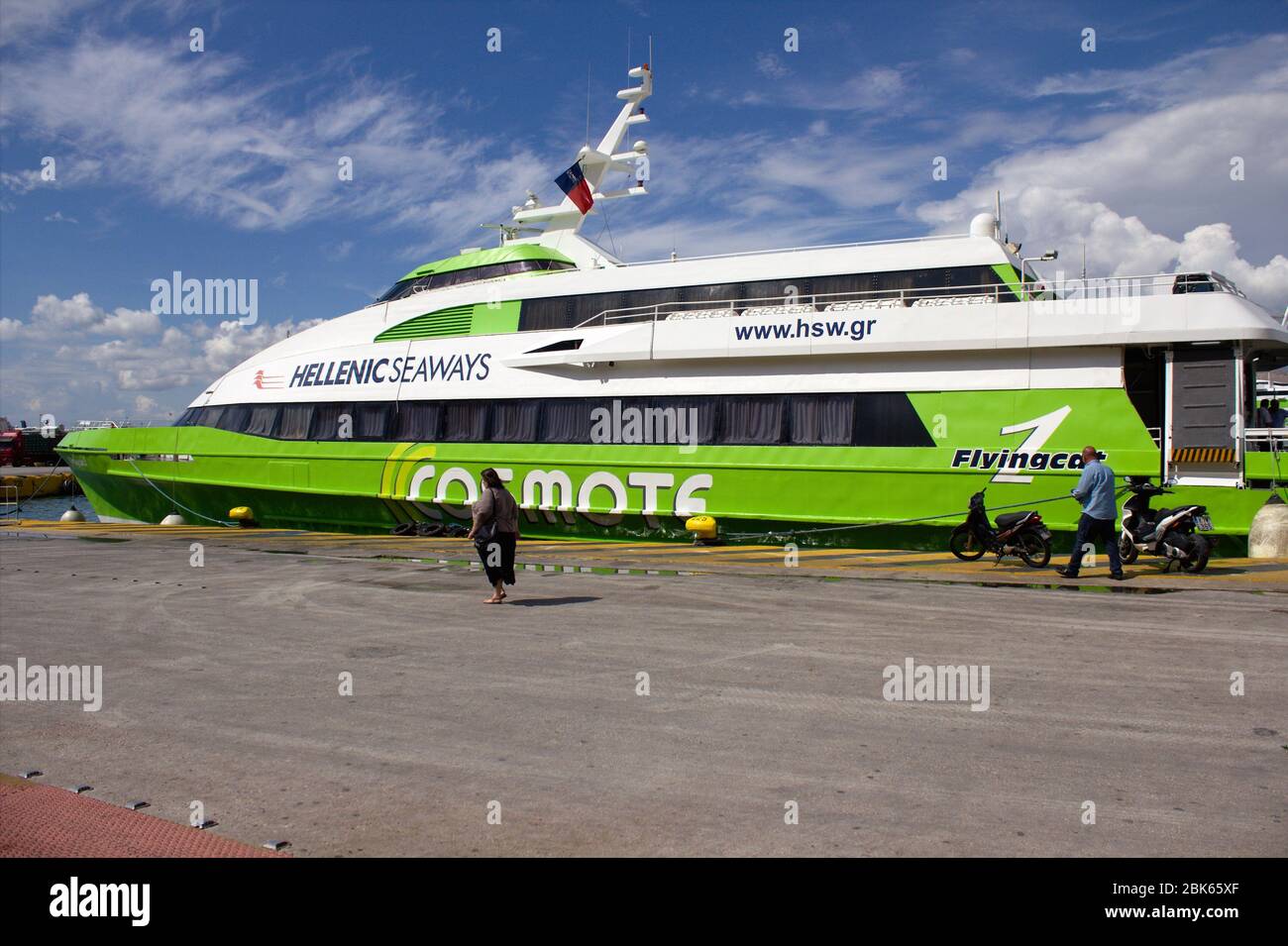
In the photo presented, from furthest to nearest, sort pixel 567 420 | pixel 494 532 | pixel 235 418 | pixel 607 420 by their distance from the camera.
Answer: pixel 235 418, pixel 567 420, pixel 607 420, pixel 494 532

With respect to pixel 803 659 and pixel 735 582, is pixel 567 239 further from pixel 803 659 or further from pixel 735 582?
pixel 803 659

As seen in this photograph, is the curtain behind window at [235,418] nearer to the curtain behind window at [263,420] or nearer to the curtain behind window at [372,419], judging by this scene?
the curtain behind window at [263,420]

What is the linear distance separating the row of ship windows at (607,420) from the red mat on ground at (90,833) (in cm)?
1176

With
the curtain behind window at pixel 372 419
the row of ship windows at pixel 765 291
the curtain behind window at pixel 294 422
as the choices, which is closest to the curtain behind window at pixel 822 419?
the row of ship windows at pixel 765 291

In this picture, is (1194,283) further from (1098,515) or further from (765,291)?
(765,291)

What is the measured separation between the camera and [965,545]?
12102mm

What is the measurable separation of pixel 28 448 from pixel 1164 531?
270 feet

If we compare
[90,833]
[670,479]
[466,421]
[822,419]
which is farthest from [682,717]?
[466,421]

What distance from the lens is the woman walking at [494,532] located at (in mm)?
9086

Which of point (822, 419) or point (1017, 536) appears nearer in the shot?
point (1017, 536)

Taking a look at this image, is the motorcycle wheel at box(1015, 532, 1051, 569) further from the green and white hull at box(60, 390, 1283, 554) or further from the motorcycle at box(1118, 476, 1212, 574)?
the green and white hull at box(60, 390, 1283, 554)
